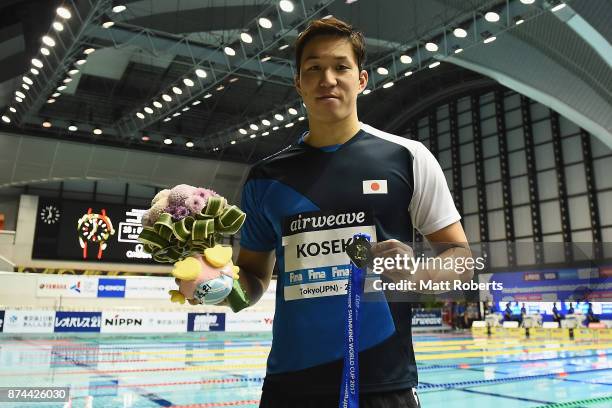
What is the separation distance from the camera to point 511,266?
1.55 m

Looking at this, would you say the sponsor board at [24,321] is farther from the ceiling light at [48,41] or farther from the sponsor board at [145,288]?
the ceiling light at [48,41]

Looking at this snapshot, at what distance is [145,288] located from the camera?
65.5ft

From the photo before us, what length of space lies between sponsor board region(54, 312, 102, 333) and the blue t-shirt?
59.6 feet

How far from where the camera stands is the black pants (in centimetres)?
154

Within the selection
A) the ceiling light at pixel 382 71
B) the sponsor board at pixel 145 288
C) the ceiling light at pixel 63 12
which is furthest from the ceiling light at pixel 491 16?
the sponsor board at pixel 145 288

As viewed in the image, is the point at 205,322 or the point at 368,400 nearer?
the point at 368,400

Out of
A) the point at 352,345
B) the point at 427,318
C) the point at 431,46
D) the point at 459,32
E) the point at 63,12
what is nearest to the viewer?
the point at 352,345

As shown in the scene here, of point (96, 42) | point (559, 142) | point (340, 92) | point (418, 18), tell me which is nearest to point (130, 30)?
point (96, 42)

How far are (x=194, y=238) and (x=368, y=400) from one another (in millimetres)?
660

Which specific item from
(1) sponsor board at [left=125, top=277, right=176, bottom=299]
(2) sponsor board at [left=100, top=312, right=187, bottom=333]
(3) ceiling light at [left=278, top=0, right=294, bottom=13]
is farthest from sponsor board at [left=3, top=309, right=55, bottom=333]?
(3) ceiling light at [left=278, top=0, right=294, bottom=13]

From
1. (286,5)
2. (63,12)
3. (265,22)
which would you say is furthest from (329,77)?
(63,12)

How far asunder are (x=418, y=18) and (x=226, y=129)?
12.6m

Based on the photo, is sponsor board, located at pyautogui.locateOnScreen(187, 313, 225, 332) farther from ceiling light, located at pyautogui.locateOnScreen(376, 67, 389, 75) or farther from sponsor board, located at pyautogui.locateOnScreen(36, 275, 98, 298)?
ceiling light, located at pyautogui.locateOnScreen(376, 67, 389, 75)

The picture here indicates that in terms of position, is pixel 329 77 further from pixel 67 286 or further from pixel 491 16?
pixel 67 286
